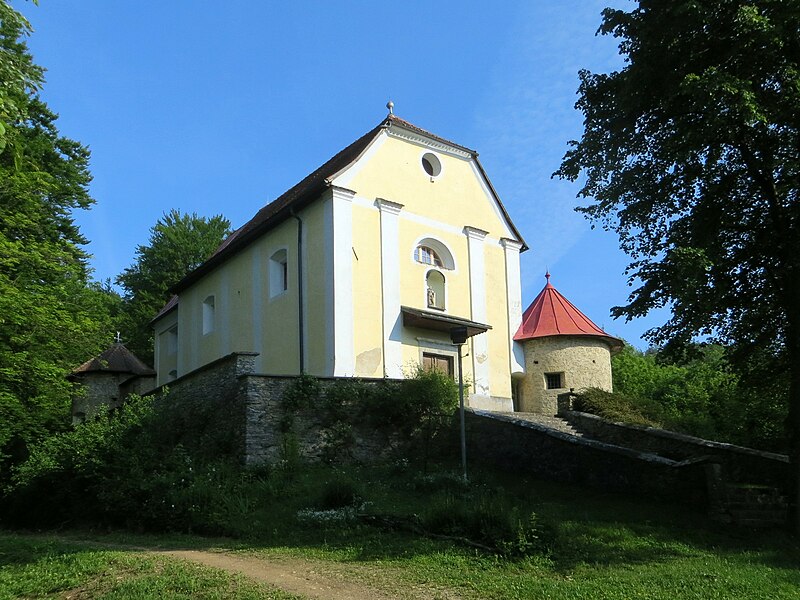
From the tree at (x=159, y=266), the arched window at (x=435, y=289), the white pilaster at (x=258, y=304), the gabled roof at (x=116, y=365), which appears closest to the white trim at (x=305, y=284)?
the white pilaster at (x=258, y=304)

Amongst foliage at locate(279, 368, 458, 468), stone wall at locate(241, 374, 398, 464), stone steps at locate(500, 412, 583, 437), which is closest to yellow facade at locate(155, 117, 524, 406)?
foliage at locate(279, 368, 458, 468)

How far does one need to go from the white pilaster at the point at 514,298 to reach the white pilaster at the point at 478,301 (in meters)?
1.07

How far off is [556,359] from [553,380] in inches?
28.5

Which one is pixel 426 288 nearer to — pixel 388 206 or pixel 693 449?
pixel 388 206

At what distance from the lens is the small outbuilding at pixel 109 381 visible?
1203 inches

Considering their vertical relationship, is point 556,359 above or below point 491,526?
above

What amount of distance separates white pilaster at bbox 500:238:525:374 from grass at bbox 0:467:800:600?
1045 cm

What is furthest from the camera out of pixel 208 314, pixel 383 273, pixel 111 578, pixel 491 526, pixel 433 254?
pixel 208 314

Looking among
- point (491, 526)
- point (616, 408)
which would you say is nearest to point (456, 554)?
point (491, 526)

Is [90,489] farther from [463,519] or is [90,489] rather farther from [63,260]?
[463,519]

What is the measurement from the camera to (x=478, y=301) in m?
24.3

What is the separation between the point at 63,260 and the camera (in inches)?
818

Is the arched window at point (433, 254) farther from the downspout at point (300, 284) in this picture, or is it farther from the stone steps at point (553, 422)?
the stone steps at point (553, 422)

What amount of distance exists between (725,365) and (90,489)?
1361 centimetres
